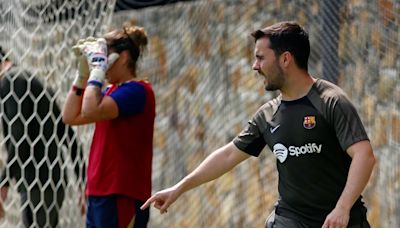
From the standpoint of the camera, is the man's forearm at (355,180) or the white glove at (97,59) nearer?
the man's forearm at (355,180)

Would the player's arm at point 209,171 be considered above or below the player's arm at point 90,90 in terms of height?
below

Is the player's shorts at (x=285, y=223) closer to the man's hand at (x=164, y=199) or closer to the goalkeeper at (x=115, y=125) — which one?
the man's hand at (x=164, y=199)

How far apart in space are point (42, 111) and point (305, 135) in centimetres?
227

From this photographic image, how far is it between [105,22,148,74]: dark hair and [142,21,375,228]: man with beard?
117cm

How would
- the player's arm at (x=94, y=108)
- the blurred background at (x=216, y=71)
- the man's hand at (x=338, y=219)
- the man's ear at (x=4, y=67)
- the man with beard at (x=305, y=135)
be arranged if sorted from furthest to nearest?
the man's ear at (x=4, y=67), the blurred background at (x=216, y=71), the player's arm at (x=94, y=108), the man with beard at (x=305, y=135), the man's hand at (x=338, y=219)

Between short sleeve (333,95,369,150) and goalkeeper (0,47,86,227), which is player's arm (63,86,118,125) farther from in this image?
short sleeve (333,95,369,150)

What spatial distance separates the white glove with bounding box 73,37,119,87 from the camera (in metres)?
4.97

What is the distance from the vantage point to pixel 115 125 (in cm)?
499

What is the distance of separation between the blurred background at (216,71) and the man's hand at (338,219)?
4.50 feet

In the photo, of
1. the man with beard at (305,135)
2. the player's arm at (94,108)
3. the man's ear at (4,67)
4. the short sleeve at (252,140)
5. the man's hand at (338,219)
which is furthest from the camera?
the man's ear at (4,67)

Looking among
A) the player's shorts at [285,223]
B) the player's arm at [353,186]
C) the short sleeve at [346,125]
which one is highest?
the short sleeve at [346,125]

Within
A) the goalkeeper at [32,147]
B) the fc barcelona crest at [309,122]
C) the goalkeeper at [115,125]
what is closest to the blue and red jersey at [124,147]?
the goalkeeper at [115,125]

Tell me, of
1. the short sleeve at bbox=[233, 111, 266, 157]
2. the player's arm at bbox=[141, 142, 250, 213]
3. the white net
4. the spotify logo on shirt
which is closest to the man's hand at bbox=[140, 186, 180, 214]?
the player's arm at bbox=[141, 142, 250, 213]

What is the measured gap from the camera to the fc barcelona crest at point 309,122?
3885mm
